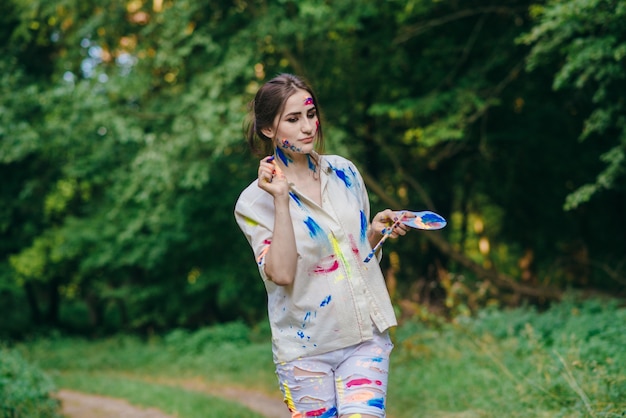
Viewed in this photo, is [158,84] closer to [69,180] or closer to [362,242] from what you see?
[69,180]

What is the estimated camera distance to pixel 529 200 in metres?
14.8

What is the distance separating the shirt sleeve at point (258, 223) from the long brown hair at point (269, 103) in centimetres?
30

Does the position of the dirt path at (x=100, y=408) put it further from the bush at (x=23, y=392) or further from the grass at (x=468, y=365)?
the bush at (x=23, y=392)

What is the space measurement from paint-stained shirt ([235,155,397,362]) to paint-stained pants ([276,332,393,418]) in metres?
0.05

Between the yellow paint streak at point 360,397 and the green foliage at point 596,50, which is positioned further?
the green foliage at point 596,50

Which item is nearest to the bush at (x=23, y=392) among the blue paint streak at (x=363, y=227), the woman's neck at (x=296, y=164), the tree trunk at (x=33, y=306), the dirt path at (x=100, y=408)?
the dirt path at (x=100, y=408)

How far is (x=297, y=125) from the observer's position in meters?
3.01

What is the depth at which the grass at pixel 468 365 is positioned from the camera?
16.7 feet

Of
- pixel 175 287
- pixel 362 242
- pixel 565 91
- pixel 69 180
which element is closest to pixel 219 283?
pixel 175 287

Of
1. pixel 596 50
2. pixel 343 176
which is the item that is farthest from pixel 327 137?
pixel 343 176

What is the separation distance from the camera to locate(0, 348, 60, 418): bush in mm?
6465

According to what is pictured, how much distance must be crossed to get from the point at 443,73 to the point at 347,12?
7.15ft

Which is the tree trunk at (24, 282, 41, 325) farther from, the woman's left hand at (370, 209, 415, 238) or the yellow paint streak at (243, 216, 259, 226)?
the woman's left hand at (370, 209, 415, 238)

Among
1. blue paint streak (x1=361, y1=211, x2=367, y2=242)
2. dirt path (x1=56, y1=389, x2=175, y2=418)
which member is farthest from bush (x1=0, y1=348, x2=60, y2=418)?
blue paint streak (x1=361, y1=211, x2=367, y2=242)
